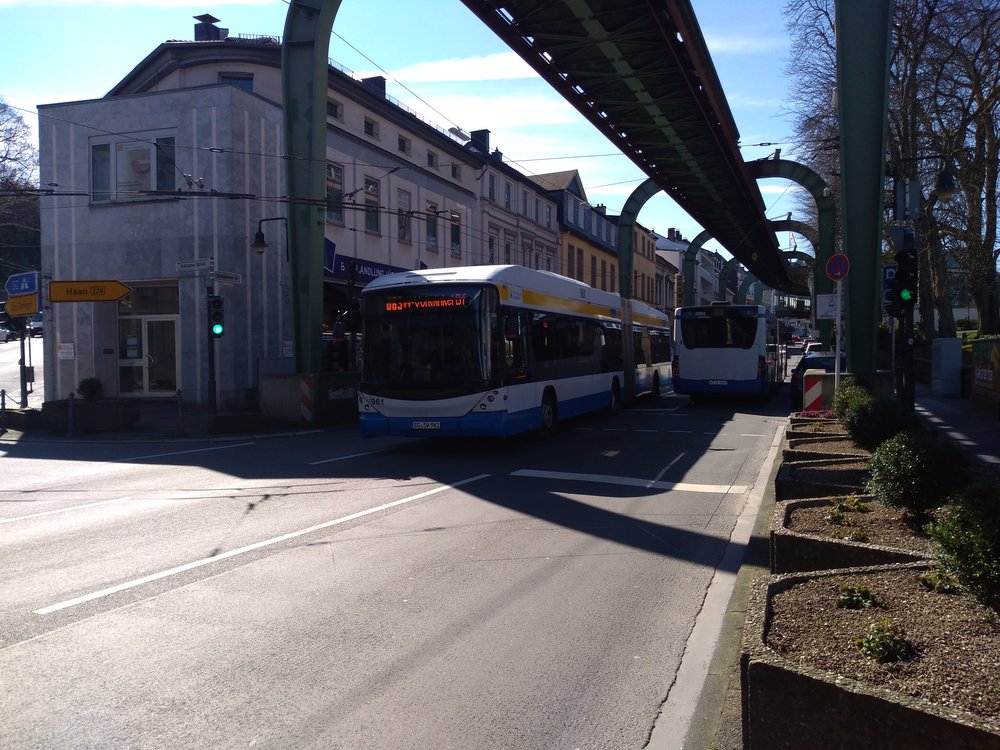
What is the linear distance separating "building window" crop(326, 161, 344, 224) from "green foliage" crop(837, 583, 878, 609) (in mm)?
25408

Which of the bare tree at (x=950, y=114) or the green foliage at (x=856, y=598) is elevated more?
the bare tree at (x=950, y=114)

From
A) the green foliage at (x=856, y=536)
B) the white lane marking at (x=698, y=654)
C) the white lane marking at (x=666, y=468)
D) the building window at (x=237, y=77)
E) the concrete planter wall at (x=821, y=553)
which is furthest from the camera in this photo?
the building window at (x=237, y=77)

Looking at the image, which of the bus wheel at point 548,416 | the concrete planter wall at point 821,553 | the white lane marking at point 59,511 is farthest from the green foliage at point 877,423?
the white lane marking at point 59,511

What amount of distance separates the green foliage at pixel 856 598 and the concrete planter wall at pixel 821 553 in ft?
2.52

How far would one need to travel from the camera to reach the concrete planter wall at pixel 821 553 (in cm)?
495

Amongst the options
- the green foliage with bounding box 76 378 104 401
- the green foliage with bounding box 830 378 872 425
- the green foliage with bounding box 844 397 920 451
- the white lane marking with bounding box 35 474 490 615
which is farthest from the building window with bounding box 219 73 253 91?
the green foliage with bounding box 844 397 920 451

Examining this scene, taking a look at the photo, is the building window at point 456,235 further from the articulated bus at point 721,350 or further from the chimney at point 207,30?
the articulated bus at point 721,350

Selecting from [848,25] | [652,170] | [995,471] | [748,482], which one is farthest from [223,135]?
[995,471]

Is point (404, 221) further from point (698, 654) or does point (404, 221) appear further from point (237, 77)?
point (698, 654)

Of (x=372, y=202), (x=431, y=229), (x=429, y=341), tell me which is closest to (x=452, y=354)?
(x=429, y=341)

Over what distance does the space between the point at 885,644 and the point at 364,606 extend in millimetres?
3474

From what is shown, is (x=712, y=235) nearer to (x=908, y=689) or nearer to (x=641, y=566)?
(x=641, y=566)

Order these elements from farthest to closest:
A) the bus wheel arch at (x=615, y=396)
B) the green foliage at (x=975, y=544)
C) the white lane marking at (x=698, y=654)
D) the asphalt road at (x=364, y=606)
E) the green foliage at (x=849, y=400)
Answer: the bus wheel arch at (x=615, y=396) → the green foliage at (x=849, y=400) → the asphalt road at (x=364, y=606) → the white lane marking at (x=698, y=654) → the green foliage at (x=975, y=544)

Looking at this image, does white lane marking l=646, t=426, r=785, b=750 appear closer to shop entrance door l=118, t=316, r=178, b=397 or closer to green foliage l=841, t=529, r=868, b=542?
green foliage l=841, t=529, r=868, b=542
